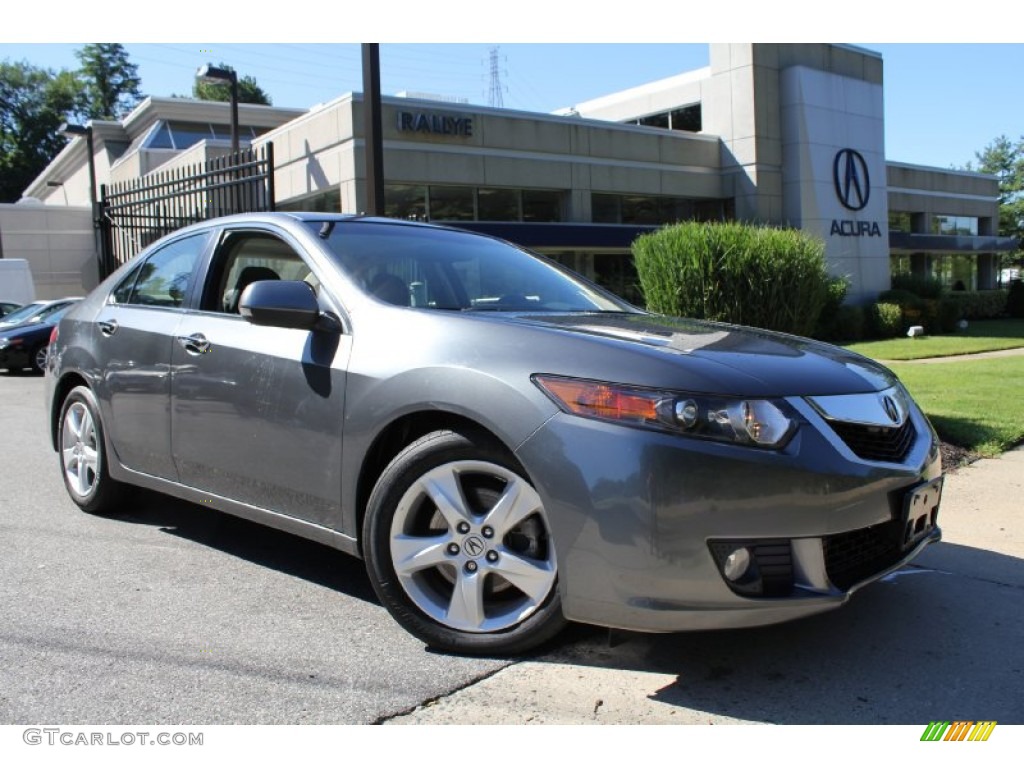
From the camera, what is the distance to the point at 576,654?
3.12 metres

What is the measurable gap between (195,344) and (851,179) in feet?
89.0

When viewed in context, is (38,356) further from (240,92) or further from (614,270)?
(240,92)

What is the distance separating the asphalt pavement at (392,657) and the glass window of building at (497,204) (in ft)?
60.2

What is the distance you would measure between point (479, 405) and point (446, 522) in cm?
47

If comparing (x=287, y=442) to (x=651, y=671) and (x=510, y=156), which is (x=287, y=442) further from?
(x=510, y=156)

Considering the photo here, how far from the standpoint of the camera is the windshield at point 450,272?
12.0 ft

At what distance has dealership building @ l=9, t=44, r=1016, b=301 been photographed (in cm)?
2066

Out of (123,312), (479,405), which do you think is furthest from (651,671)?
(123,312)

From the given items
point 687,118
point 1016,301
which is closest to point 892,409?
point 687,118

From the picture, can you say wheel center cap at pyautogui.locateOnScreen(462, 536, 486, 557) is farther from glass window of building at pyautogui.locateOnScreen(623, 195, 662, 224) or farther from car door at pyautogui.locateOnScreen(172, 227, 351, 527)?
glass window of building at pyautogui.locateOnScreen(623, 195, 662, 224)

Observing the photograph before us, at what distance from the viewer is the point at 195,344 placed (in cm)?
398

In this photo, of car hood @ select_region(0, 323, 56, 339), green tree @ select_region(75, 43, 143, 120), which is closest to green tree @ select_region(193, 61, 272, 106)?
green tree @ select_region(75, 43, 143, 120)

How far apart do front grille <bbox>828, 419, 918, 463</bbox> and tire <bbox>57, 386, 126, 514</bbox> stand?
3754 millimetres

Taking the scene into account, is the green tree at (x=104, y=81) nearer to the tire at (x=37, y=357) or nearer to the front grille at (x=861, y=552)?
the tire at (x=37, y=357)
